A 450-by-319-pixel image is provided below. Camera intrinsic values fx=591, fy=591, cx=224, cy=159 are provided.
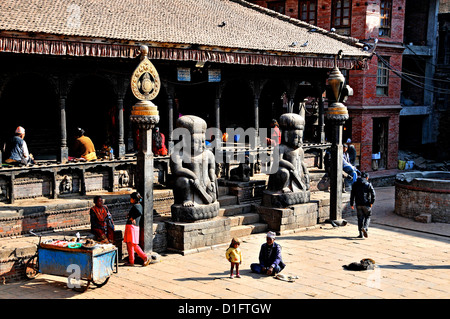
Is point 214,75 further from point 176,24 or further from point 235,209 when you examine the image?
point 235,209

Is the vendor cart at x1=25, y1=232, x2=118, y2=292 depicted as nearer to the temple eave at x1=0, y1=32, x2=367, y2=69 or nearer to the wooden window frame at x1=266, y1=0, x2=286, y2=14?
the temple eave at x1=0, y1=32, x2=367, y2=69

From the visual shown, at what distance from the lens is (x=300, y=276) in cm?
1195

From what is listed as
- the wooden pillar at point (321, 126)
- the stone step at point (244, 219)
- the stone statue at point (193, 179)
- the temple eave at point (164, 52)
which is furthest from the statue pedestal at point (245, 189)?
the wooden pillar at point (321, 126)

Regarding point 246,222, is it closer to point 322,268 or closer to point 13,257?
point 322,268

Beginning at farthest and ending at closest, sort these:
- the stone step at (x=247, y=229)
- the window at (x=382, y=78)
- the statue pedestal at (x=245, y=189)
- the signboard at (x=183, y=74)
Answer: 1. the window at (x=382, y=78)
2. the signboard at (x=183, y=74)
3. the statue pedestal at (x=245, y=189)
4. the stone step at (x=247, y=229)

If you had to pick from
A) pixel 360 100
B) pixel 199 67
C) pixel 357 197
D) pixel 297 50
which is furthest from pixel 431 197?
pixel 360 100

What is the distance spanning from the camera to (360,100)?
27734 millimetres

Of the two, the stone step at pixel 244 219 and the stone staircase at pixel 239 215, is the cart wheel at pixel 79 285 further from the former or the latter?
the stone step at pixel 244 219

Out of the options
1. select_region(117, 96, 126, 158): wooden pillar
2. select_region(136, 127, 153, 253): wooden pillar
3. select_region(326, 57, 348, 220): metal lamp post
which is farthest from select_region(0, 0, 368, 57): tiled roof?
select_region(136, 127, 153, 253): wooden pillar

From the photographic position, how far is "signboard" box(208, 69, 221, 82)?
703 inches

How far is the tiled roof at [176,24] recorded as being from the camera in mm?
14648

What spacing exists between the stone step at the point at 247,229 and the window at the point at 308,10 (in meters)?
16.8

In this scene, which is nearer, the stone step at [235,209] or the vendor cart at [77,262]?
the vendor cart at [77,262]

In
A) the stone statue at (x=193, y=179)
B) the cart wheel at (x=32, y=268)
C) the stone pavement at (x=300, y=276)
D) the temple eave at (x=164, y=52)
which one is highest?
the temple eave at (x=164, y=52)
